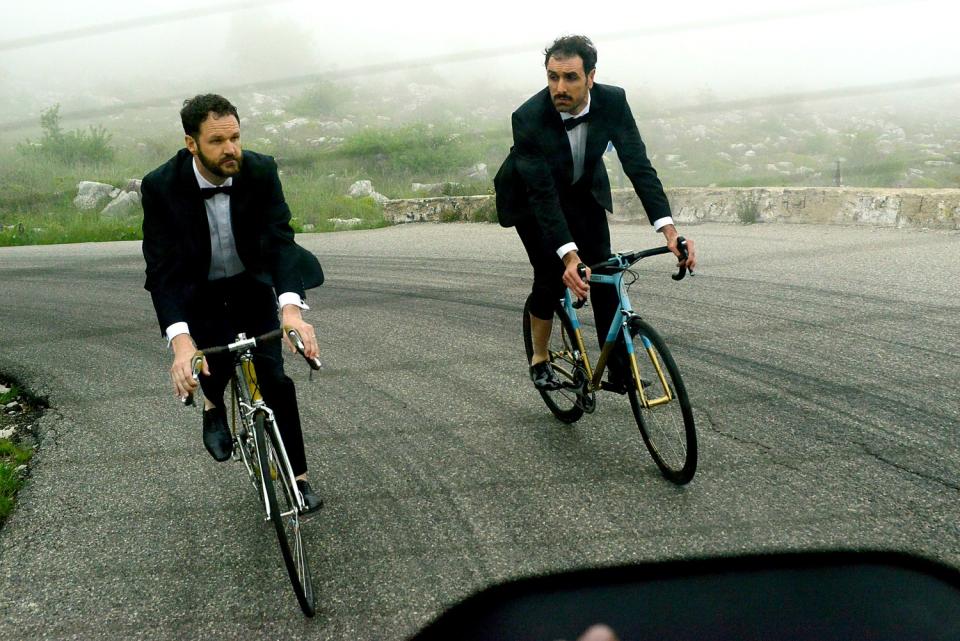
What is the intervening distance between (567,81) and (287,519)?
7.50 ft

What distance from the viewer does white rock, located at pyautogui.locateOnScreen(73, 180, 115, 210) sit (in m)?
25.7

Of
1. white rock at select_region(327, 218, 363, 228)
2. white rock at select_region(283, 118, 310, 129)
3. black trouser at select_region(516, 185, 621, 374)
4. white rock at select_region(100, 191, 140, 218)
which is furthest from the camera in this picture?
white rock at select_region(283, 118, 310, 129)

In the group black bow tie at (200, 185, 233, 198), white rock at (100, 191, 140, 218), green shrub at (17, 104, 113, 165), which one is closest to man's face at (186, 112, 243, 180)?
black bow tie at (200, 185, 233, 198)

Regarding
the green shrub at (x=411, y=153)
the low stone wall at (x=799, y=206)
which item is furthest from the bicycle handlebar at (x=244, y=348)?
the green shrub at (x=411, y=153)

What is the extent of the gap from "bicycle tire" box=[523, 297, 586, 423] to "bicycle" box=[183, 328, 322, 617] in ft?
5.99

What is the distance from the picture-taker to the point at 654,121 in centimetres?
4431

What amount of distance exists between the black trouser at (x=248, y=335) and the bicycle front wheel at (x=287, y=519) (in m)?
0.37

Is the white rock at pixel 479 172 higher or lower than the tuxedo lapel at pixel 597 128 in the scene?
lower

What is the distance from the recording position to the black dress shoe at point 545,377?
5074 mm

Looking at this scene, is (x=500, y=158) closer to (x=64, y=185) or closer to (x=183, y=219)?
(x=64, y=185)

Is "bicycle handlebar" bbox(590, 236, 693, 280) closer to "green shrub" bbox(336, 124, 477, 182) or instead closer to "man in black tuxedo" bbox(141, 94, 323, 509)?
"man in black tuxedo" bbox(141, 94, 323, 509)

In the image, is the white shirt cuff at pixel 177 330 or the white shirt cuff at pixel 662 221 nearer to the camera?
the white shirt cuff at pixel 177 330

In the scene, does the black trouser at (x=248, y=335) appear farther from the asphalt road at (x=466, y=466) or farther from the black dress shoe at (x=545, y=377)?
the black dress shoe at (x=545, y=377)

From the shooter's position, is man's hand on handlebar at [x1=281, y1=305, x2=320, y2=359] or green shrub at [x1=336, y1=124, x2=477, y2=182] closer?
man's hand on handlebar at [x1=281, y1=305, x2=320, y2=359]
